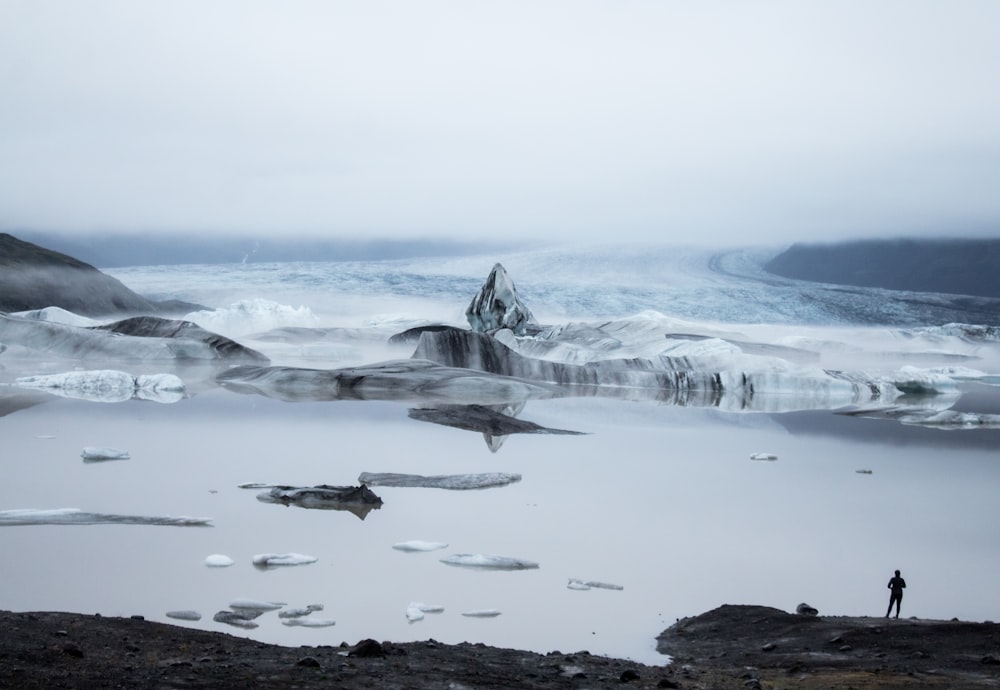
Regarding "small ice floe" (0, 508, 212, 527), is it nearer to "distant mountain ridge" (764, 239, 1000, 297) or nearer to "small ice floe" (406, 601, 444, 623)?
"small ice floe" (406, 601, 444, 623)

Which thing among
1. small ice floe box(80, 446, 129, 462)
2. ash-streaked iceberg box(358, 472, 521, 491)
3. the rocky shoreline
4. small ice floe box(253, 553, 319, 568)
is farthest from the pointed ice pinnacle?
the rocky shoreline

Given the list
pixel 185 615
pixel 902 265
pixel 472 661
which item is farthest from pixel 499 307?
pixel 902 265

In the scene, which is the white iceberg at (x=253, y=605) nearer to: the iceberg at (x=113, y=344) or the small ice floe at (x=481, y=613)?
the small ice floe at (x=481, y=613)

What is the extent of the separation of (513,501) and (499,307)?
21140 millimetres

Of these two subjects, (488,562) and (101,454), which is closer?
(488,562)

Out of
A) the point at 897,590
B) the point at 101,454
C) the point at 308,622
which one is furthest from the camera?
Answer: the point at 101,454

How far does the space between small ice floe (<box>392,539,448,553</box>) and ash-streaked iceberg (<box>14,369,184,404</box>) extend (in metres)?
13.3

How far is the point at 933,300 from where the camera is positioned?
44.2m

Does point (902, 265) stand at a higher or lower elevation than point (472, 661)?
higher

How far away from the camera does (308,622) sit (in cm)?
658

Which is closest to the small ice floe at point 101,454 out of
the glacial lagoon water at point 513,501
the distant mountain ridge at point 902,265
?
the glacial lagoon water at point 513,501

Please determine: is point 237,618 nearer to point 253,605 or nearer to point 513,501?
point 253,605

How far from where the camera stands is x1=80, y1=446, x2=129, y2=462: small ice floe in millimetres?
13172

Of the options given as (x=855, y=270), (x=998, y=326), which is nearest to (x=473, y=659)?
(x=998, y=326)
